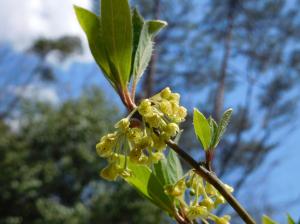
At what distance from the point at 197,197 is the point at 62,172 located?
795cm

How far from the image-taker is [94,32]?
478 mm

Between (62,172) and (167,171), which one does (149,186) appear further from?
(62,172)

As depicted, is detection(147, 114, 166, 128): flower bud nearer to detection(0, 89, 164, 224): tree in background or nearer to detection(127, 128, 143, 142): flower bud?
detection(127, 128, 143, 142): flower bud

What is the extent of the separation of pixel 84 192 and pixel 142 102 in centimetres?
787

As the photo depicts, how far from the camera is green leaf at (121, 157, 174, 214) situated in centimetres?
50

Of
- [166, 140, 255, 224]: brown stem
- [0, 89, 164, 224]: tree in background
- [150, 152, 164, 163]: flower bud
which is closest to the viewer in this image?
[166, 140, 255, 224]: brown stem

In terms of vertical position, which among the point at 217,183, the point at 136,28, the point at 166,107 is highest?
the point at 136,28

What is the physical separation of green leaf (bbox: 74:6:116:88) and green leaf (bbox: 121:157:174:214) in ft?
0.33

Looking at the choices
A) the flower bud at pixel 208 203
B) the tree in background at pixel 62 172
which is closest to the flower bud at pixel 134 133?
the flower bud at pixel 208 203

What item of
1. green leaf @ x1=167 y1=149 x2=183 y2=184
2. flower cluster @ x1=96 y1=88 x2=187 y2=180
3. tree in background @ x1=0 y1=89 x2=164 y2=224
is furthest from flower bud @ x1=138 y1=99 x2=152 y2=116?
tree in background @ x1=0 y1=89 x2=164 y2=224

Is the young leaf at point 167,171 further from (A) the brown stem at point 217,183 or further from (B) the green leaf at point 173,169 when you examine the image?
(A) the brown stem at point 217,183

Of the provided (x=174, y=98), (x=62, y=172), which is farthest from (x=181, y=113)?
(x=62, y=172)

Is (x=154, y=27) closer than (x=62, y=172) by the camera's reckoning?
Yes

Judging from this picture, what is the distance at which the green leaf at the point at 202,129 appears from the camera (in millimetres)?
458
